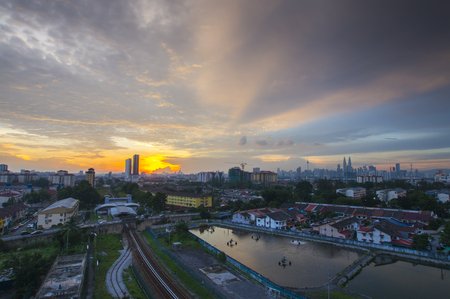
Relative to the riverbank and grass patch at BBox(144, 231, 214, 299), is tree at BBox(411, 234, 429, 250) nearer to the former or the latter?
the riverbank

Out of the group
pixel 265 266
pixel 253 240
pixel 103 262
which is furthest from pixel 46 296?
pixel 253 240

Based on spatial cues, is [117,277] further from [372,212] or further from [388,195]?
[388,195]

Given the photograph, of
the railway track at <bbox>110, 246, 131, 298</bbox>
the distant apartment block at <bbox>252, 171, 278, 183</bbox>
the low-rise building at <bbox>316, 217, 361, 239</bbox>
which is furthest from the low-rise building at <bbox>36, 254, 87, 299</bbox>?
the distant apartment block at <bbox>252, 171, 278, 183</bbox>

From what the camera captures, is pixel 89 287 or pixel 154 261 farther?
pixel 154 261

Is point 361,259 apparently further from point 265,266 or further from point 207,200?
point 207,200

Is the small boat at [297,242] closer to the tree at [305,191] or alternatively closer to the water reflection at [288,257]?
the water reflection at [288,257]

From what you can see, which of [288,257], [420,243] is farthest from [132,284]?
[420,243]
